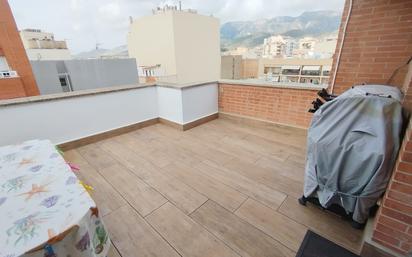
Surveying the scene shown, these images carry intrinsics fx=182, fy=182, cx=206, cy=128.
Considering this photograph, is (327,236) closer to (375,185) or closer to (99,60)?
(375,185)

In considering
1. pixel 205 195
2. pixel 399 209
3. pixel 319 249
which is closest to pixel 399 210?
pixel 399 209

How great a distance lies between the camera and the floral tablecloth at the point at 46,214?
0.68 m

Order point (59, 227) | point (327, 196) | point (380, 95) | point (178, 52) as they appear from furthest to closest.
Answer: point (178, 52) → point (327, 196) → point (380, 95) → point (59, 227)

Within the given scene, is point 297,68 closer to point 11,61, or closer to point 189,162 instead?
point 189,162

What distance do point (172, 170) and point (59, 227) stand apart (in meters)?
1.45

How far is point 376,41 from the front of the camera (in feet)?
6.59

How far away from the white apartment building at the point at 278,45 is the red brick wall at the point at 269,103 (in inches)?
976

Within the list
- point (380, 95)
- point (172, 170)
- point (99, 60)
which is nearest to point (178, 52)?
point (99, 60)

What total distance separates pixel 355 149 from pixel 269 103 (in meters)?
2.06

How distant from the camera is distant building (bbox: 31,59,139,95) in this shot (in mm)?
5195

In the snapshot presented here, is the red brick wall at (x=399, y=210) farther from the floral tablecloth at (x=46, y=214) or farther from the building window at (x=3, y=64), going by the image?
the building window at (x=3, y=64)

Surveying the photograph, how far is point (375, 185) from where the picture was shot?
1.14 m

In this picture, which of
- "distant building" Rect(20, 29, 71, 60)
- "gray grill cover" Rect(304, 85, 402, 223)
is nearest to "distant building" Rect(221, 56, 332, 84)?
"distant building" Rect(20, 29, 71, 60)

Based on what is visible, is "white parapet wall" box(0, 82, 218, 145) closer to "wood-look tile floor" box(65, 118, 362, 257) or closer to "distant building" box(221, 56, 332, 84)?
"wood-look tile floor" box(65, 118, 362, 257)
